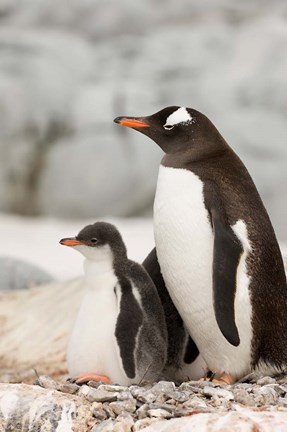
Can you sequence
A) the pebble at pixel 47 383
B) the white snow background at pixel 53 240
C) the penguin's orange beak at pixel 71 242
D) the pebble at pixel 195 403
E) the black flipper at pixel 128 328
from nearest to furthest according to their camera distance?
the pebble at pixel 195 403 → the pebble at pixel 47 383 → the black flipper at pixel 128 328 → the penguin's orange beak at pixel 71 242 → the white snow background at pixel 53 240

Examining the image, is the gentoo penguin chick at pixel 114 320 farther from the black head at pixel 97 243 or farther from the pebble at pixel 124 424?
the pebble at pixel 124 424

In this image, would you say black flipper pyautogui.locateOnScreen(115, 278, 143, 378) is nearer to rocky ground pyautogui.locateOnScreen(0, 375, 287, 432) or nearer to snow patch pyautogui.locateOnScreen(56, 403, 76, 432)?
rocky ground pyautogui.locateOnScreen(0, 375, 287, 432)

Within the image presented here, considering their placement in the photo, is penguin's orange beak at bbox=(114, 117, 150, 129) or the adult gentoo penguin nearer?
the adult gentoo penguin

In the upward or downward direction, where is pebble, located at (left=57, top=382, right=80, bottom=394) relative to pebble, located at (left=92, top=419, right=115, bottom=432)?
upward

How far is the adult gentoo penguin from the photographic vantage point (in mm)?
3195

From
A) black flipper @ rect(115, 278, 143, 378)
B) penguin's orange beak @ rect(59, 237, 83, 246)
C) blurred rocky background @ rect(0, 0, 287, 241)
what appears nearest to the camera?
black flipper @ rect(115, 278, 143, 378)

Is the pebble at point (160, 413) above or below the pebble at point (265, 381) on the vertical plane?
below

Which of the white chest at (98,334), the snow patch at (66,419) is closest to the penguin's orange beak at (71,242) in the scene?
the white chest at (98,334)

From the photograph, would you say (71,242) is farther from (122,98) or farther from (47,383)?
(122,98)

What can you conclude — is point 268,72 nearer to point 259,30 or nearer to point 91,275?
point 259,30

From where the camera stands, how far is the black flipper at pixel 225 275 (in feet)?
10.1

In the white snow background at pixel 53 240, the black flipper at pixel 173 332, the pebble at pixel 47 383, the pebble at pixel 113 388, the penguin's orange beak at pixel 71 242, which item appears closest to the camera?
the pebble at pixel 113 388

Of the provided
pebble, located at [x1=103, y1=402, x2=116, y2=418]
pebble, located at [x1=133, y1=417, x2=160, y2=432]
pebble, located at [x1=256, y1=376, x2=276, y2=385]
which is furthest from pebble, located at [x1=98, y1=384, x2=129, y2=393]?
pebble, located at [x1=256, y1=376, x2=276, y2=385]

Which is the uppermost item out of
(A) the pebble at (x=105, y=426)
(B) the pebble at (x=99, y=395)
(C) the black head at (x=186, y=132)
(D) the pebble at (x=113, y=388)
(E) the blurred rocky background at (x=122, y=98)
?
(E) the blurred rocky background at (x=122, y=98)
